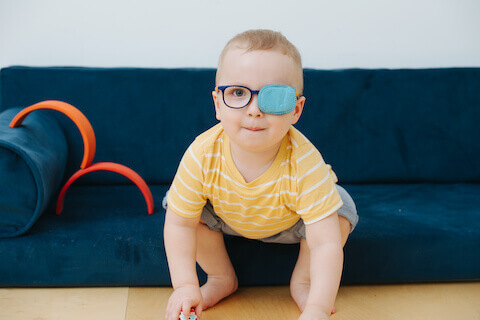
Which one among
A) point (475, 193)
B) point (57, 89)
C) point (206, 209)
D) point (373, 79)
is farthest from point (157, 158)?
point (475, 193)

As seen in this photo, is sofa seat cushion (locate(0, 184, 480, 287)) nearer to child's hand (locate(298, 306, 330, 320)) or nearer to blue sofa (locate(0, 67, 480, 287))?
blue sofa (locate(0, 67, 480, 287))

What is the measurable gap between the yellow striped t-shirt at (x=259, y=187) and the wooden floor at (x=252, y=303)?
23 cm

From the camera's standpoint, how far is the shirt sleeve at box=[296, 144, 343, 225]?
116cm

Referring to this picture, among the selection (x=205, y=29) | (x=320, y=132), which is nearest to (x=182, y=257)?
Result: (x=320, y=132)

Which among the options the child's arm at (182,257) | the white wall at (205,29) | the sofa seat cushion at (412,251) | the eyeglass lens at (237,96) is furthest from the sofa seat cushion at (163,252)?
the white wall at (205,29)

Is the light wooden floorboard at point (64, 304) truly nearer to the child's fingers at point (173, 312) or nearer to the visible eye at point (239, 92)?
the child's fingers at point (173, 312)

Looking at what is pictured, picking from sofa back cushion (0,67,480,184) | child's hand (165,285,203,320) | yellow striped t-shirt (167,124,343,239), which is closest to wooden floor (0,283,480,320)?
child's hand (165,285,203,320)

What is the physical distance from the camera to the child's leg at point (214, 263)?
133 centimetres

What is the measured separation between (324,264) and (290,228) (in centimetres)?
19

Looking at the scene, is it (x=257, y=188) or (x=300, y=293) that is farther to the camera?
(x=300, y=293)

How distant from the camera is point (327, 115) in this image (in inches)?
73.2

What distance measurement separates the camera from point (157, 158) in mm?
1825

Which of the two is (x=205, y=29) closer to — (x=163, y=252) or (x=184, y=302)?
(x=163, y=252)

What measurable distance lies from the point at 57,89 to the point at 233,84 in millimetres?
954
